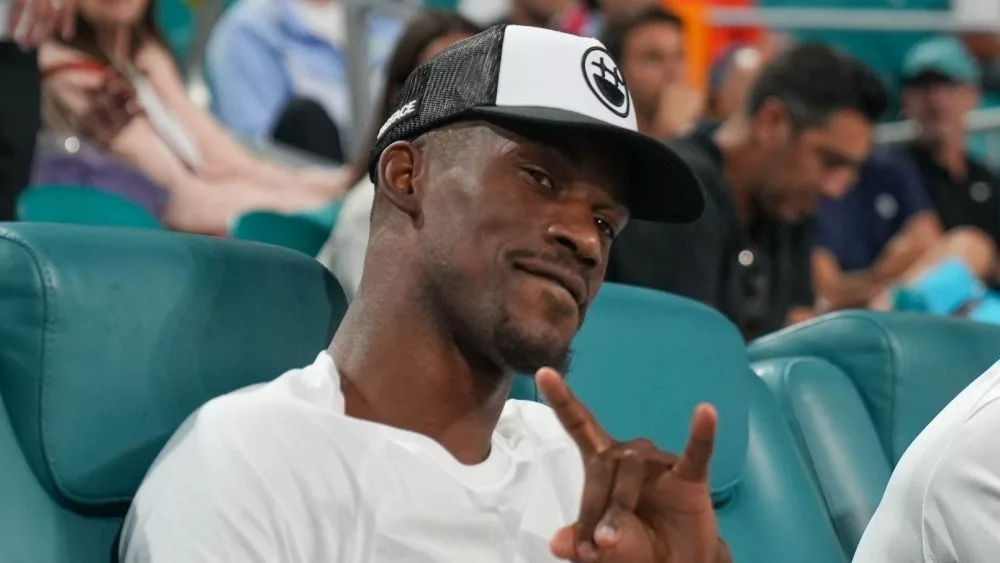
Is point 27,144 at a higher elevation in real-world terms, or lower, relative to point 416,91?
lower

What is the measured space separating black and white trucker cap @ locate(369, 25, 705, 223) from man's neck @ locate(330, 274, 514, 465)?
5.9 inches

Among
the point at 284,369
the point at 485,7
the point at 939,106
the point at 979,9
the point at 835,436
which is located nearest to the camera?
the point at 284,369

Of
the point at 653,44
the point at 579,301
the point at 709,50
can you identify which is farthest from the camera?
the point at 709,50

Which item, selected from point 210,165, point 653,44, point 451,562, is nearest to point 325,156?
point 210,165

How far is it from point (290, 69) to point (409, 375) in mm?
2187

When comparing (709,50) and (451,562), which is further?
(709,50)

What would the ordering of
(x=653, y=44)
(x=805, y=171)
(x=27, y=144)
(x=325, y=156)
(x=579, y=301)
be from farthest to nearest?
(x=325, y=156) → (x=653, y=44) → (x=805, y=171) → (x=27, y=144) → (x=579, y=301)

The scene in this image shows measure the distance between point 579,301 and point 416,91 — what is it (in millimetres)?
235

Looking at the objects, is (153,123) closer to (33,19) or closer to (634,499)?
(33,19)

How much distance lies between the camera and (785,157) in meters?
2.63

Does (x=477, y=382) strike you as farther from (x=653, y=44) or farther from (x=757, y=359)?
(x=653, y=44)

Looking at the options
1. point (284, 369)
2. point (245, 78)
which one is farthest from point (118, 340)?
point (245, 78)

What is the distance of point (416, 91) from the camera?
4.14 ft

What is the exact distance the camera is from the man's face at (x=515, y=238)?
1.15 meters
